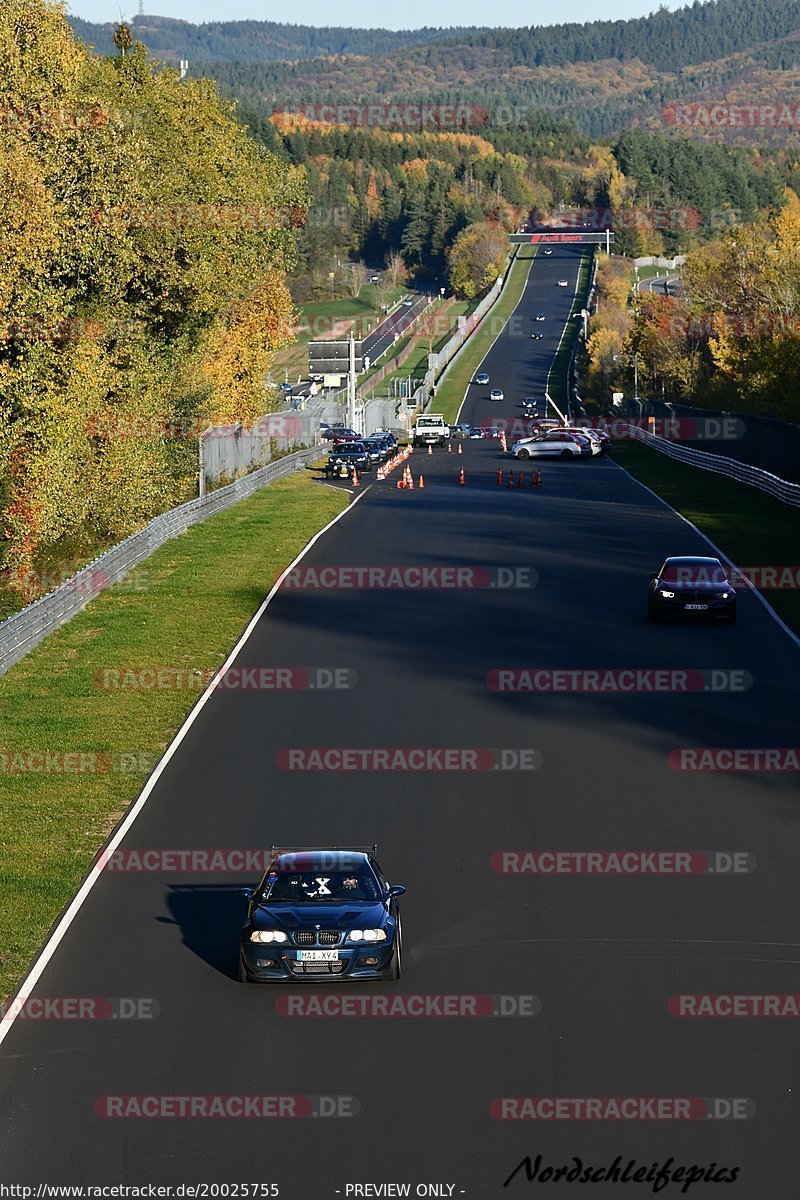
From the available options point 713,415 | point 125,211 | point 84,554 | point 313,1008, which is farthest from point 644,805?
point 713,415

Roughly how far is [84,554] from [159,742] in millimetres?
22933

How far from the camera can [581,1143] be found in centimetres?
1263

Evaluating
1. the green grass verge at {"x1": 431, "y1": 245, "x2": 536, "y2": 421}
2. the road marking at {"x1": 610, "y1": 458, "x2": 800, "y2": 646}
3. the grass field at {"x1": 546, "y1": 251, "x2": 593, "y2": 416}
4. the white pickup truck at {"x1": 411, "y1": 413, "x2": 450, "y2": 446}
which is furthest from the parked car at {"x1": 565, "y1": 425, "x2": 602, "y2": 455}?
the grass field at {"x1": 546, "y1": 251, "x2": 593, "y2": 416}

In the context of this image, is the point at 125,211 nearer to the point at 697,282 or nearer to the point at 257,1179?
the point at 257,1179

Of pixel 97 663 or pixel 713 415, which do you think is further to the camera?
pixel 713 415

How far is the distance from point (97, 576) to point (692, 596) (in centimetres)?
1594

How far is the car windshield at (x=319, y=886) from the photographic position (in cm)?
1659

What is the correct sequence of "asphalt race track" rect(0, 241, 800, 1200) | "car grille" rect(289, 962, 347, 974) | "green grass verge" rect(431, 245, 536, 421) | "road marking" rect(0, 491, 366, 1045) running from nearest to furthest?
"asphalt race track" rect(0, 241, 800, 1200), "car grille" rect(289, 962, 347, 974), "road marking" rect(0, 491, 366, 1045), "green grass verge" rect(431, 245, 536, 421)

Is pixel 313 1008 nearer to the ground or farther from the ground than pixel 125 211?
nearer to the ground

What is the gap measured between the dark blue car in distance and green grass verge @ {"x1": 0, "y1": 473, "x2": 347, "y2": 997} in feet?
9.42

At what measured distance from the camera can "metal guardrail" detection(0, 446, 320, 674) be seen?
33969 millimetres
